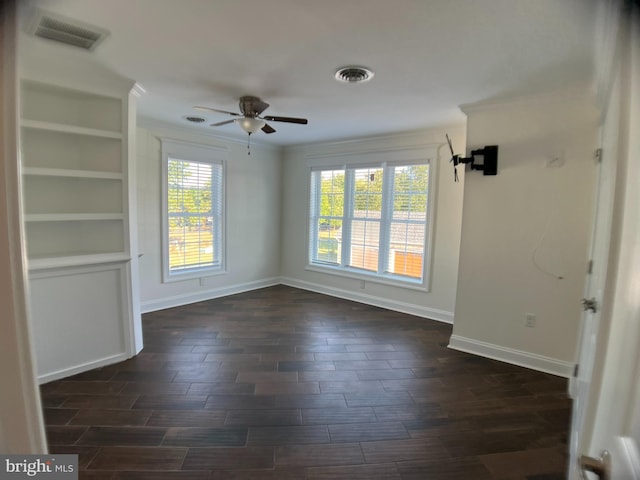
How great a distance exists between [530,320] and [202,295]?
4.25 meters

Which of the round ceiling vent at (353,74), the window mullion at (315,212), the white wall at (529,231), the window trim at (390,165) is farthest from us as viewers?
the window mullion at (315,212)

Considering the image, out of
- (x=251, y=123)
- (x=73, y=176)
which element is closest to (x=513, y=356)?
(x=251, y=123)

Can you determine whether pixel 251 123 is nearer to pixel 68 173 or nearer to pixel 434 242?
Result: pixel 68 173

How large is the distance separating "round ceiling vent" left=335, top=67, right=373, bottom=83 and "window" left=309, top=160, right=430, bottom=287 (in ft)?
6.85

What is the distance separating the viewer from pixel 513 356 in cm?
302

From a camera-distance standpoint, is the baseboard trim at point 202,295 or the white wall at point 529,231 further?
the baseboard trim at point 202,295

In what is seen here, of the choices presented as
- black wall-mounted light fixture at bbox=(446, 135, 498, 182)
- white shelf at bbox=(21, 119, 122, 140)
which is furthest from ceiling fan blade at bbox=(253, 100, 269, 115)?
black wall-mounted light fixture at bbox=(446, 135, 498, 182)

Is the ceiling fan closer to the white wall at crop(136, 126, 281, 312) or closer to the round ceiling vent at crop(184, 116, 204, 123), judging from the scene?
the round ceiling vent at crop(184, 116, 204, 123)

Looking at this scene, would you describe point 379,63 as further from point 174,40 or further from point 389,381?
point 389,381


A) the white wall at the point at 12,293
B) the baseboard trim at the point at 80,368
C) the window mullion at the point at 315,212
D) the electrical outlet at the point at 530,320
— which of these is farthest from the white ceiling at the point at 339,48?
the baseboard trim at the point at 80,368

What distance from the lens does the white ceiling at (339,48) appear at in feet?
5.24

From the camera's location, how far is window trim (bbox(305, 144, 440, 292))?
4.14m

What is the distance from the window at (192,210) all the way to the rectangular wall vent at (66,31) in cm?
222

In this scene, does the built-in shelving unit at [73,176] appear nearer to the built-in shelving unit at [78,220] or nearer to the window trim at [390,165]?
the built-in shelving unit at [78,220]
